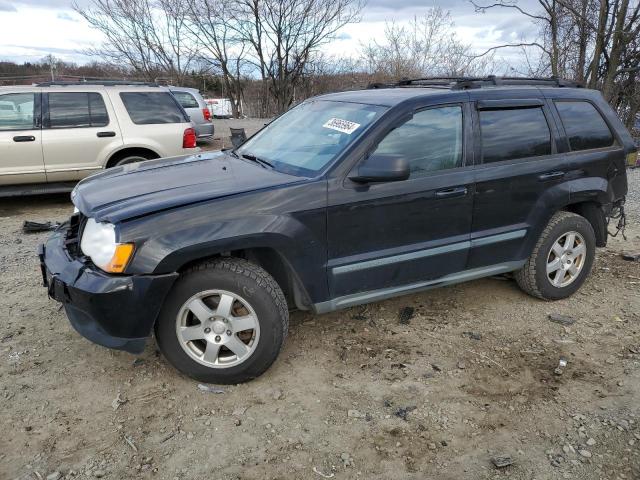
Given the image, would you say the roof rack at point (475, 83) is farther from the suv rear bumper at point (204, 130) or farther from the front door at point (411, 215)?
the suv rear bumper at point (204, 130)

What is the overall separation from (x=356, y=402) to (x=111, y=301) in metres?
1.49

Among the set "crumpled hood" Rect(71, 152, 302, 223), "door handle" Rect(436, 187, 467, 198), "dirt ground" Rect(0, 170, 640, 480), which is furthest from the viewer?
"door handle" Rect(436, 187, 467, 198)

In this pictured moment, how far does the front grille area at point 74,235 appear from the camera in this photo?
10.2 ft

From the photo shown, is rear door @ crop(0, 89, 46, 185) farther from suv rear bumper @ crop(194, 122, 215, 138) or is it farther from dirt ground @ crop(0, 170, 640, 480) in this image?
suv rear bumper @ crop(194, 122, 215, 138)

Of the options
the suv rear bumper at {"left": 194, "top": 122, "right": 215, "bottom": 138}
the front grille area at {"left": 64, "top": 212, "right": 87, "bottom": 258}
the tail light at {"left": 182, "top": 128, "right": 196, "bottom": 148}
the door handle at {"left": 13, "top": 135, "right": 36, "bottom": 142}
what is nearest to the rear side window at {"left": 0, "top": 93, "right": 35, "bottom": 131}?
the door handle at {"left": 13, "top": 135, "right": 36, "bottom": 142}

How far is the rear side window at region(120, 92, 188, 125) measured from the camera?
732 cm

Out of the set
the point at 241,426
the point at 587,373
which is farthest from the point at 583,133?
the point at 241,426

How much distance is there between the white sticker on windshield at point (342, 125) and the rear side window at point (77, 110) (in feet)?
15.7

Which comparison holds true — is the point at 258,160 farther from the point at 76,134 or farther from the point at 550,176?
the point at 76,134

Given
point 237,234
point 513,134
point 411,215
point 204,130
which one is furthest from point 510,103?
point 204,130

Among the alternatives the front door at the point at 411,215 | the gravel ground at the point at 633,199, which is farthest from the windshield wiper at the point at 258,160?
the gravel ground at the point at 633,199

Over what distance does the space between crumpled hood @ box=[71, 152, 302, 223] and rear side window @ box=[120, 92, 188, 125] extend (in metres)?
3.93

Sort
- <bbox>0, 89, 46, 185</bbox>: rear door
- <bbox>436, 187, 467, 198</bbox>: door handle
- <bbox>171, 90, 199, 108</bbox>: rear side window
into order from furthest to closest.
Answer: <bbox>171, 90, 199, 108</bbox>: rear side window
<bbox>0, 89, 46, 185</bbox>: rear door
<bbox>436, 187, 467, 198</bbox>: door handle

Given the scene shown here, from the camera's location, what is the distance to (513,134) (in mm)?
3729
